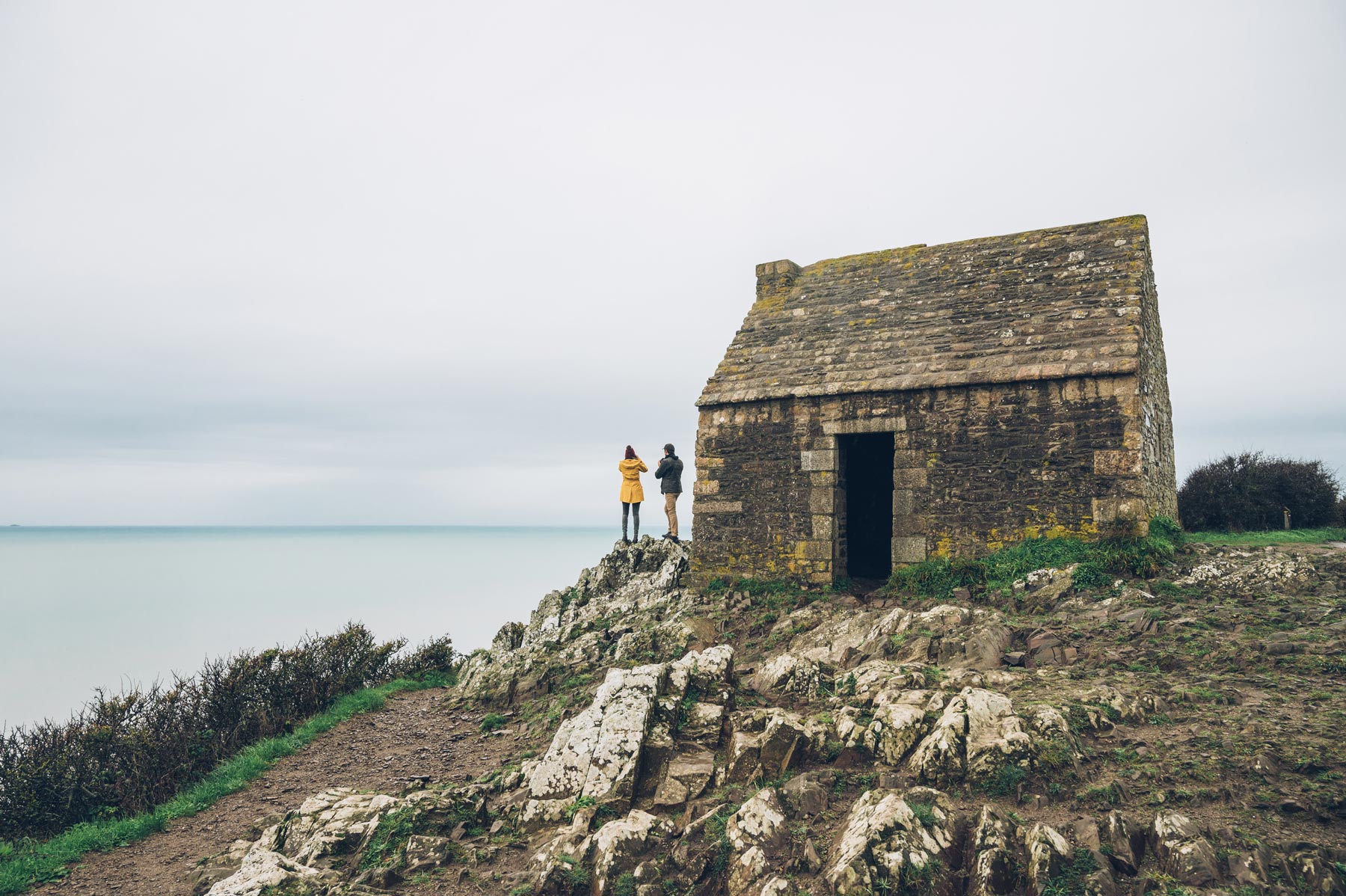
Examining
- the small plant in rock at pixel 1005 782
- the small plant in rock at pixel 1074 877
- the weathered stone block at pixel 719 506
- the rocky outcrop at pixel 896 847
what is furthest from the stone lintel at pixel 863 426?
the small plant in rock at pixel 1074 877

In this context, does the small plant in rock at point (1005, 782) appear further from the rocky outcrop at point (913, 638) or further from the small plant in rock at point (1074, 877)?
the rocky outcrop at point (913, 638)

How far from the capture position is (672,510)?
57.5ft

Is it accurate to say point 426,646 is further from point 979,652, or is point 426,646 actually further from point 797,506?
point 979,652

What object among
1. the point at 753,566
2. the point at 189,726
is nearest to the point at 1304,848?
the point at 753,566

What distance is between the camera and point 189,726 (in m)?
13.0

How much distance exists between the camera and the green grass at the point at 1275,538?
1299 cm

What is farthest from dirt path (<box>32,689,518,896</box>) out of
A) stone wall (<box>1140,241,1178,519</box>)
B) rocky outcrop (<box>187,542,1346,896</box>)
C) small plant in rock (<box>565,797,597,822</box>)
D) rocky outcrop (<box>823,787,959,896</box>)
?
stone wall (<box>1140,241,1178,519</box>)

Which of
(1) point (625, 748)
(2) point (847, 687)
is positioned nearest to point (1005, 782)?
(2) point (847, 687)

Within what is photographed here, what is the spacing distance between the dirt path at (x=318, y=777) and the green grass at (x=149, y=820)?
15 centimetres

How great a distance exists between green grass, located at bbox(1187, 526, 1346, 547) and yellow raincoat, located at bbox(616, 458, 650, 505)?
10.9 metres

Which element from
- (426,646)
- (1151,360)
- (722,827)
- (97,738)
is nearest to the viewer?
(722,827)

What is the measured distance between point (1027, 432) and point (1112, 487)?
1527 mm

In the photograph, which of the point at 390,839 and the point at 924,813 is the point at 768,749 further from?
the point at 390,839

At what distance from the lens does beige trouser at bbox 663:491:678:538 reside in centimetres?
1745
